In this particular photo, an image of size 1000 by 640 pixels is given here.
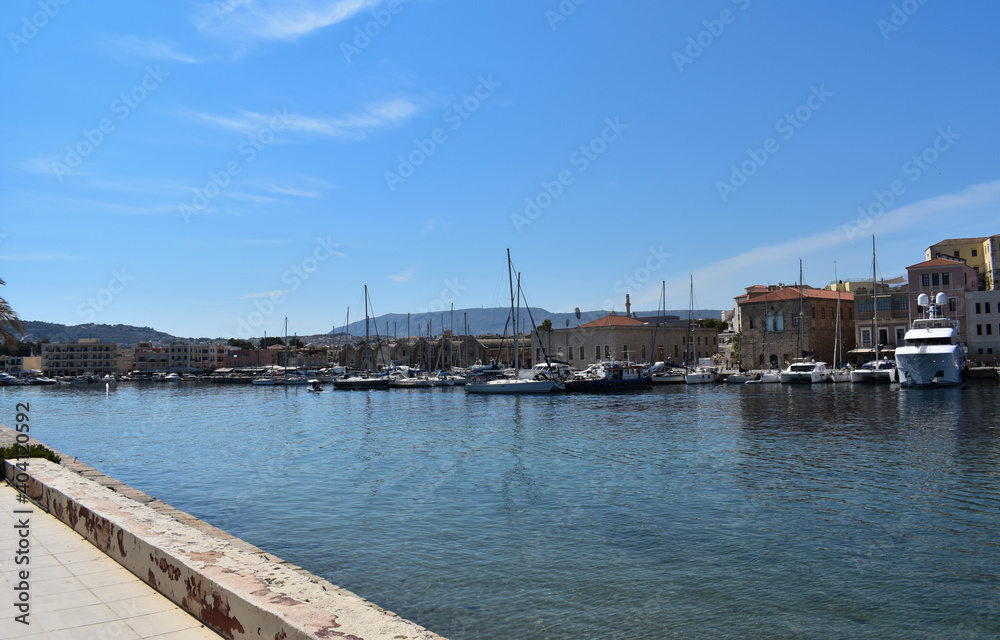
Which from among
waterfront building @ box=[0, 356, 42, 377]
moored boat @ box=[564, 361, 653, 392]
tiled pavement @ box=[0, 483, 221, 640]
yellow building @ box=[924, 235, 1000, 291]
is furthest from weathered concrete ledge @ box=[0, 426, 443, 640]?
waterfront building @ box=[0, 356, 42, 377]

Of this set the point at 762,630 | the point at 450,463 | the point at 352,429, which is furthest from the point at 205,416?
the point at 762,630

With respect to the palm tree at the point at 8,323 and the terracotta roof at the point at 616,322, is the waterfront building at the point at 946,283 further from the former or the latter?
the palm tree at the point at 8,323

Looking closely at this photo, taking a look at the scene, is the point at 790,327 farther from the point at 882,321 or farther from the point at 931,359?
the point at 931,359

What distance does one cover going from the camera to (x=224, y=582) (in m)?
4.24

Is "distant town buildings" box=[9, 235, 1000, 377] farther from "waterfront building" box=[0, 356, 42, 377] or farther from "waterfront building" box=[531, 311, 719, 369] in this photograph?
"waterfront building" box=[0, 356, 42, 377]

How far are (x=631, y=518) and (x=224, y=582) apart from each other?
8591 millimetres

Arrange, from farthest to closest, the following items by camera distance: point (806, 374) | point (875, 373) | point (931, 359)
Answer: point (806, 374) → point (875, 373) → point (931, 359)

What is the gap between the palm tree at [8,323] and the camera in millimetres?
12664

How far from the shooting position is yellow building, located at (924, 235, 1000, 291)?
58625 millimetres

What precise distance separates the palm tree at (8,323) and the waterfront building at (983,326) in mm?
60482

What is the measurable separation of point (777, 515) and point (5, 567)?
1077 cm

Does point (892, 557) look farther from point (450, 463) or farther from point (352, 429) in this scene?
point (352, 429)

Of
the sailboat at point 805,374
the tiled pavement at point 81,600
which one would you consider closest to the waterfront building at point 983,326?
the sailboat at point 805,374

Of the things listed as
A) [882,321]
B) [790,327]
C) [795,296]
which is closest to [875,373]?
[882,321]
